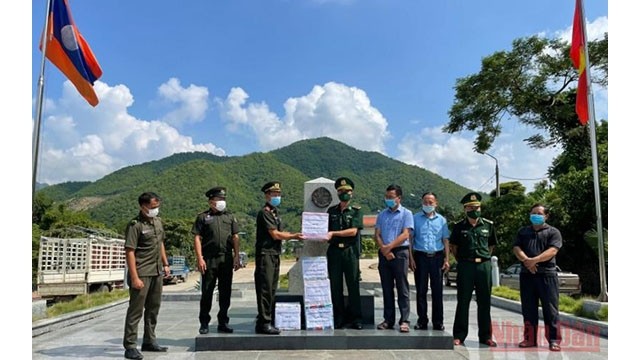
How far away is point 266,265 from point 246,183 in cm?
8428

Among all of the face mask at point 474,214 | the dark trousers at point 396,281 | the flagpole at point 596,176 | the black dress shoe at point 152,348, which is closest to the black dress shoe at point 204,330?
the black dress shoe at point 152,348

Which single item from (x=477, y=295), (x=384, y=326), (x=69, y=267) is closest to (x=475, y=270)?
(x=477, y=295)

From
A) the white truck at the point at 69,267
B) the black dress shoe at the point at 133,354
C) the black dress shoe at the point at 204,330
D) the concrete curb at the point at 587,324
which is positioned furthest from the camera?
the white truck at the point at 69,267

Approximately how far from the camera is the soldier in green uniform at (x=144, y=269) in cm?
524

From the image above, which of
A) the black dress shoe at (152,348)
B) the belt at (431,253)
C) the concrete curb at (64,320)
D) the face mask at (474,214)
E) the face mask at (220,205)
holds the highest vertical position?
the face mask at (220,205)

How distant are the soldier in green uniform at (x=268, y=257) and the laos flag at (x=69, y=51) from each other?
143 inches

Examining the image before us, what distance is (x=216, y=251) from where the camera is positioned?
5.89m

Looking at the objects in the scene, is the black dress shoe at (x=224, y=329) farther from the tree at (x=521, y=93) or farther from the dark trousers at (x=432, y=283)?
the tree at (x=521, y=93)

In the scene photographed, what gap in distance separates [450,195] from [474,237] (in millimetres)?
80631

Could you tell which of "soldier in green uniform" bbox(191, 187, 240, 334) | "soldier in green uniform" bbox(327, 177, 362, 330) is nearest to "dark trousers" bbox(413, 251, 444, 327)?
"soldier in green uniform" bbox(327, 177, 362, 330)

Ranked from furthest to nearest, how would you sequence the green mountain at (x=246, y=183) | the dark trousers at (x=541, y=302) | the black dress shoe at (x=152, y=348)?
the green mountain at (x=246, y=183)
the dark trousers at (x=541, y=302)
the black dress shoe at (x=152, y=348)

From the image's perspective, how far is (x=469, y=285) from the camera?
597 centimetres

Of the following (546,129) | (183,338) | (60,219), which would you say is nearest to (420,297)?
(183,338)

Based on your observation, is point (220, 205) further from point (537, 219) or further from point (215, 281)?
point (537, 219)
